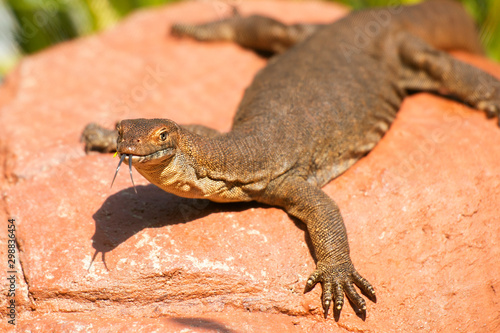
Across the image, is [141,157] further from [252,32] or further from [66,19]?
[66,19]

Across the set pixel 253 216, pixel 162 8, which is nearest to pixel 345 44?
pixel 253 216

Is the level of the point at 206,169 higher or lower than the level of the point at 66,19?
higher

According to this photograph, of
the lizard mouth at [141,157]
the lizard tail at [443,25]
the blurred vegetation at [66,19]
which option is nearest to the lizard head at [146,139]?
the lizard mouth at [141,157]

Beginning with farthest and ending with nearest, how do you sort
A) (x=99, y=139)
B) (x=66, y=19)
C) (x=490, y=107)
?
(x=66, y=19) < (x=490, y=107) < (x=99, y=139)

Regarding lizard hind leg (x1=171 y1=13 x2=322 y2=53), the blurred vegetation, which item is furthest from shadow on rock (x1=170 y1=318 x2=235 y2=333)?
the blurred vegetation

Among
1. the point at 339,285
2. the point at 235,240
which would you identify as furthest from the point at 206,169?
the point at 339,285

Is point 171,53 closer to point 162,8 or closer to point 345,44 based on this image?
point 162,8

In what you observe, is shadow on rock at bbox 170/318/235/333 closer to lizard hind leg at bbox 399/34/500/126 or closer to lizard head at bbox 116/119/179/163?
lizard head at bbox 116/119/179/163
